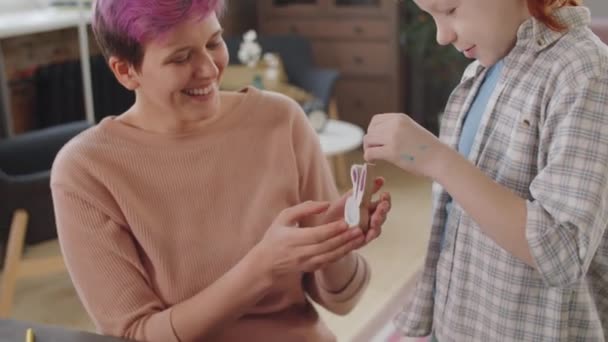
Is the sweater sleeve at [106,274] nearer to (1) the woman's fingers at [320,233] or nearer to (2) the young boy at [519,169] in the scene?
(1) the woman's fingers at [320,233]

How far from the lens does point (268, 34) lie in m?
5.11

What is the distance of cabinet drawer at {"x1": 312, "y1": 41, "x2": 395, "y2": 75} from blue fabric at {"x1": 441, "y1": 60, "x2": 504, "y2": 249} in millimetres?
3719

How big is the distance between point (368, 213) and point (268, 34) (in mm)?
4154

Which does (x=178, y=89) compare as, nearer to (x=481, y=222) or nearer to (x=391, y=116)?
(x=391, y=116)

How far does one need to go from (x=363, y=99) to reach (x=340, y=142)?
53.9 inches

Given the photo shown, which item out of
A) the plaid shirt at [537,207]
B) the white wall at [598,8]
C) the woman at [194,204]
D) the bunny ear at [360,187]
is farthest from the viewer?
the white wall at [598,8]

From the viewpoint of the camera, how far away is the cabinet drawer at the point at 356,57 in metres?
4.80

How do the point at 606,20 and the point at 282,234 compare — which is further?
the point at 606,20

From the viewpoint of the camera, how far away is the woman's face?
1.18 meters

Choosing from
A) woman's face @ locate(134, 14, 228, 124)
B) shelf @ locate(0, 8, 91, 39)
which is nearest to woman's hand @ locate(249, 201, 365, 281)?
woman's face @ locate(134, 14, 228, 124)

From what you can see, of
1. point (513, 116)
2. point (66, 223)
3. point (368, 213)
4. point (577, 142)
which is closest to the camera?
point (577, 142)

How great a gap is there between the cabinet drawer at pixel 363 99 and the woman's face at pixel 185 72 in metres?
3.61

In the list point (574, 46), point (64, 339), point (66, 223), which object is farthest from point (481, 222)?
point (66, 223)

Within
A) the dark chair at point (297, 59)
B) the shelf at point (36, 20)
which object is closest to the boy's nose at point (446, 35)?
the shelf at point (36, 20)
